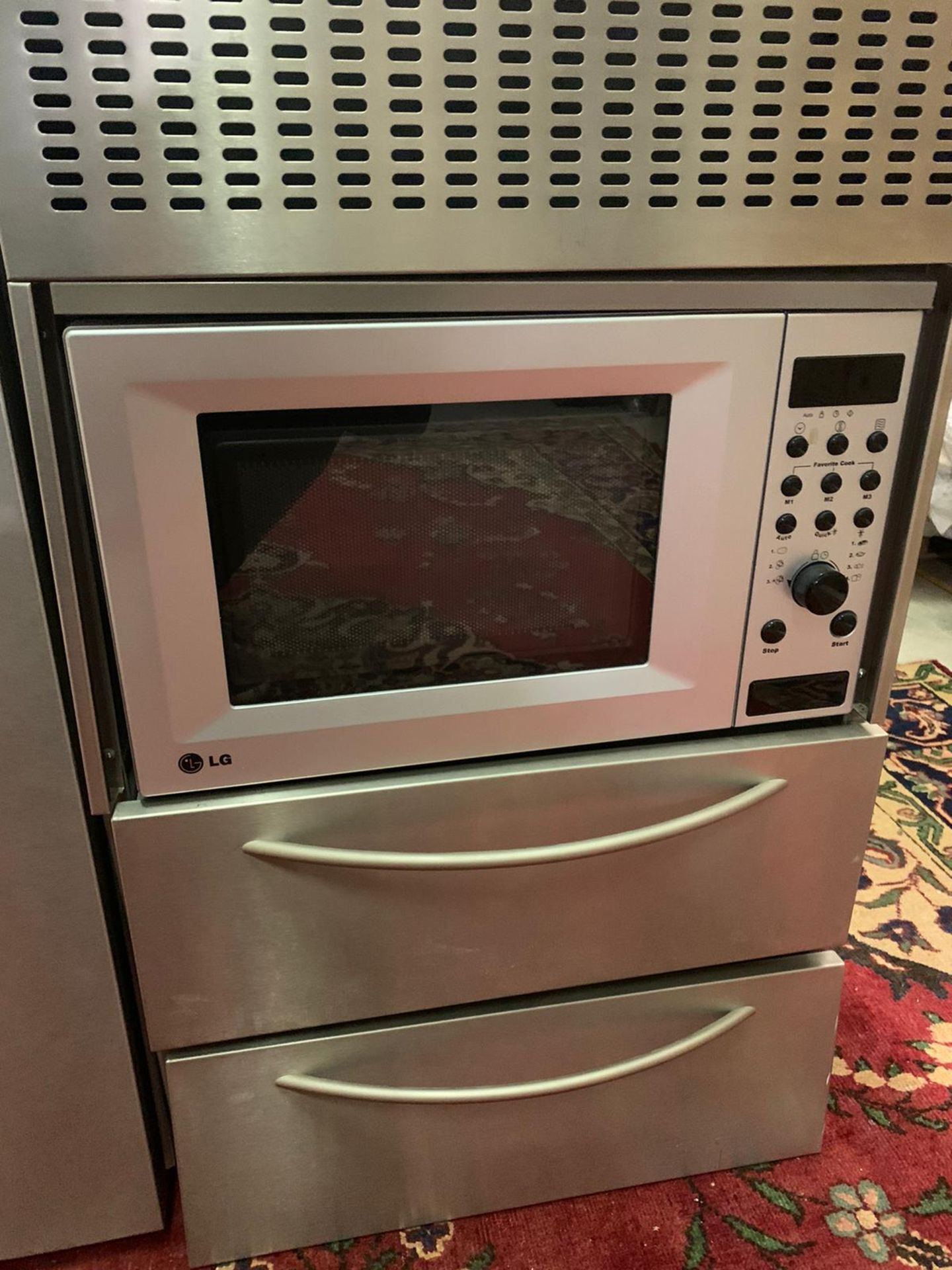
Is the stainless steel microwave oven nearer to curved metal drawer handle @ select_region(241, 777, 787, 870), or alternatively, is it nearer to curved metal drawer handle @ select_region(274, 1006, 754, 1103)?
curved metal drawer handle @ select_region(241, 777, 787, 870)

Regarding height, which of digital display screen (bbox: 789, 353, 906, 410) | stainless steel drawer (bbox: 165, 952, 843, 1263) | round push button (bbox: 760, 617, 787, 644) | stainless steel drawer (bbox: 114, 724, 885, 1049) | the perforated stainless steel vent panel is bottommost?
stainless steel drawer (bbox: 165, 952, 843, 1263)

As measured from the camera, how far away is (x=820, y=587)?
0.75 meters

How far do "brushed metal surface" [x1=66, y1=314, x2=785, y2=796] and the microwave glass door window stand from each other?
0.01 m

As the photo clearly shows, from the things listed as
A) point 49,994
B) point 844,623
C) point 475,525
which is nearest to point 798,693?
point 844,623

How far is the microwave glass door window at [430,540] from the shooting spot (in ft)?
2.20

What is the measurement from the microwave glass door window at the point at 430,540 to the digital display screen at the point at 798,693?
0.36 ft

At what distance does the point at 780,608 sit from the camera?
2.57 feet

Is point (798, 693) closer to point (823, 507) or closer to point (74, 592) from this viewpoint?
point (823, 507)

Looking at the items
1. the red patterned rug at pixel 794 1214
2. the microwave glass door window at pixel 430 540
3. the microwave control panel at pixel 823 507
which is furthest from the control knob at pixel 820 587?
the red patterned rug at pixel 794 1214

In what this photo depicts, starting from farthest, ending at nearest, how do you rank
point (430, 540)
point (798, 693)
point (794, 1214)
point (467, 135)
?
point (794, 1214) → point (798, 693) → point (430, 540) → point (467, 135)

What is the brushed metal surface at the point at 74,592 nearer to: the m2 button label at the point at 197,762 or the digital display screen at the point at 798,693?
the m2 button label at the point at 197,762

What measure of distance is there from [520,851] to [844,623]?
0.32 meters

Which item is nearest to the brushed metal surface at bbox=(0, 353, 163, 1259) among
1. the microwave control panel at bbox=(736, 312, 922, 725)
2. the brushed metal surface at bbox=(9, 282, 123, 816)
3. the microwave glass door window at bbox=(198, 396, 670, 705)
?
the brushed metal surface at bbox=(9, 282, 123, 816)

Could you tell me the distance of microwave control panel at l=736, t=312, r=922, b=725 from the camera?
2.33ft
